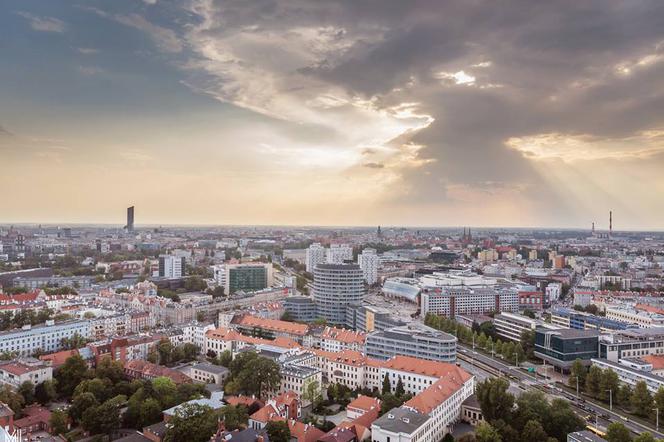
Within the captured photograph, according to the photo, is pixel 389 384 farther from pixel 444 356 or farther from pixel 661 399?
pixel 661 399

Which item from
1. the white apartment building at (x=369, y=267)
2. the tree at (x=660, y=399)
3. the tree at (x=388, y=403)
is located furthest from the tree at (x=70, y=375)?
the white apartment building at (x=369, y=267)

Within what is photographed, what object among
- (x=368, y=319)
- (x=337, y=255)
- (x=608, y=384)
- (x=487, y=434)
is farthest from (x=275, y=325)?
(x=337, y=255)

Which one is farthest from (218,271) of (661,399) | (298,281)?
(661,399)

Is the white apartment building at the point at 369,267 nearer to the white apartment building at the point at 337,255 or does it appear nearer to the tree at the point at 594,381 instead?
the white apartment building at the point at 337,255

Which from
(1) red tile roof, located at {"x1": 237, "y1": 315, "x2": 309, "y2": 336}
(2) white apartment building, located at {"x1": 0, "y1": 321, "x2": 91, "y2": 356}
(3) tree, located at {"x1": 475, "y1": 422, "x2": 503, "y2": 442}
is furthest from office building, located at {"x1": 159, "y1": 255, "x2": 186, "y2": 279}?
(3) tree, located at {"x1": 475, "y1": 422, "x2": 503, "y2": 442}

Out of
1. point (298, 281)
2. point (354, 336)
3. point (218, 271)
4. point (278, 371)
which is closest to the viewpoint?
point (278, 371)

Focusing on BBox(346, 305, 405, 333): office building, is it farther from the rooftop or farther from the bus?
the rooftop

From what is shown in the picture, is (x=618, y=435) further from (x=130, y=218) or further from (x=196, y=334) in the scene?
(x=130, y=218)
